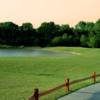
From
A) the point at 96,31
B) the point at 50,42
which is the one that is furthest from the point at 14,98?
the point at 50,42

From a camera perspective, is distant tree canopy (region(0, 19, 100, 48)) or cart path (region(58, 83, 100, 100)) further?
distant tree canopy (region(0, 19, 100, 48))

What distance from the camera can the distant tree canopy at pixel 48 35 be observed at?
501 ft

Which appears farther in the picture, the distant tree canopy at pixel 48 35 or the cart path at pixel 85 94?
the distant tree canopy at pixel 48 35

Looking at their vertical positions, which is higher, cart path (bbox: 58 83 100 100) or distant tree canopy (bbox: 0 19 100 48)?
distant tree canopy (bbox: 0 19 100 48)

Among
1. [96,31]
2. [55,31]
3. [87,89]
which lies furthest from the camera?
[55,31]

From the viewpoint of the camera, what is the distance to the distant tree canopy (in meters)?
153

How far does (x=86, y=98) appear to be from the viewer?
18.4m

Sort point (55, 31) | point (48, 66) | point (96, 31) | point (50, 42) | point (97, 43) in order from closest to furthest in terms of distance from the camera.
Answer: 1. point (48, 66)
2. point (97, 43)
3. point (96, 31)
4. point (50, 42)
5. point (55, 31)

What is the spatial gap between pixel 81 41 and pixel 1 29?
166 feet

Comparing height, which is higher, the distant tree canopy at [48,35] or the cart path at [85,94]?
the distant tree canopy at [48,35]

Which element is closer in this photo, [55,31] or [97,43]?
[97,43]

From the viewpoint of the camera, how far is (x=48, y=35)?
574 ft

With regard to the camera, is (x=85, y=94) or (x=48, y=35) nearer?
(x=85, y=94)

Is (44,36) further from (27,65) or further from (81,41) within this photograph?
(27,65)
